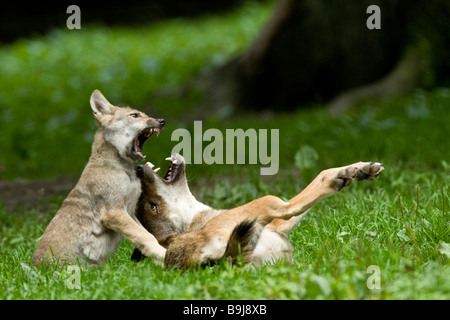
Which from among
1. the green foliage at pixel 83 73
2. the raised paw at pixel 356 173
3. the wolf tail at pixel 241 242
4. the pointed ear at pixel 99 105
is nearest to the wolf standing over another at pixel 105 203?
the pointed ear at pixel 99 105

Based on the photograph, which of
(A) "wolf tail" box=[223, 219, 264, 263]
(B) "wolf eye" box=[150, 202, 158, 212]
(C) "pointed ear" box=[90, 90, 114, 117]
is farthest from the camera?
(C) "pointed ear" box=[90, 90, 114, 117]

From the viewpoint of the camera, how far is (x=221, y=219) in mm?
4977

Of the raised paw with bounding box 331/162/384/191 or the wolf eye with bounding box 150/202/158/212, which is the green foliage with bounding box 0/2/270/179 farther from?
the raised paw with bounding box 331/162/384/191

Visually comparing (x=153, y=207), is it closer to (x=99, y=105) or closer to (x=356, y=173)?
(x=99, y=105)

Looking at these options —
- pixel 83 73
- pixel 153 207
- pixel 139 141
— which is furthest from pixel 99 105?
pixel 83 73

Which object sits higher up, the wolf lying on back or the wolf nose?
the wolf nose

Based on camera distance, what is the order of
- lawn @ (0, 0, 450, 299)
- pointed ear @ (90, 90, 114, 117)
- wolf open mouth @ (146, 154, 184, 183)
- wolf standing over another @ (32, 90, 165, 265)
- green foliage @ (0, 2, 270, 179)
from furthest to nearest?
green foliage @ (0, 2, 270, 179) → pointed ear @ (90, 90, 114, 117) → wolf open mouth @ (146, 154, 184, 183) → wolf standing over another @ (32, 90, 165, 265) → lawn @ (0, 0, 450, 299)

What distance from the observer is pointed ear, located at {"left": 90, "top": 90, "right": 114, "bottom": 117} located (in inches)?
232

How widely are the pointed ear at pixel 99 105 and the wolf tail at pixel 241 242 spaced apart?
1.76m

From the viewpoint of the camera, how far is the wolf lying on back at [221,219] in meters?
4.77

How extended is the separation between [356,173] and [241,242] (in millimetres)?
966

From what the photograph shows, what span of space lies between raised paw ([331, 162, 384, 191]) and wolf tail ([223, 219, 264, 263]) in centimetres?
68

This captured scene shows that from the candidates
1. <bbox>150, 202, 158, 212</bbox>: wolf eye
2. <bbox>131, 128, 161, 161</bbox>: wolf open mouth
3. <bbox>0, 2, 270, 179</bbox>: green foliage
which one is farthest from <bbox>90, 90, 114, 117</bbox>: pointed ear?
<bbox>0, 2, 270, 179</bbox>: green foliage

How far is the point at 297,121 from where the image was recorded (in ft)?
37.9
